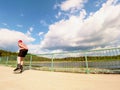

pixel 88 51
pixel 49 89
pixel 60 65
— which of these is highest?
pixel 88 51

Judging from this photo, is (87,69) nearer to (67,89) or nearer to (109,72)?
(109,72)

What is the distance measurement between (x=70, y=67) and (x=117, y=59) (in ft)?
10.4

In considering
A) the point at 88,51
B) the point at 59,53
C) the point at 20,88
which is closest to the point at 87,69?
the point at 88,51

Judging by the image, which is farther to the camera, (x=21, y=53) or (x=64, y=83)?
(x=21, y=53)

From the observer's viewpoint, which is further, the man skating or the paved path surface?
the man skating

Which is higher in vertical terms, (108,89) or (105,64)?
(105,64)

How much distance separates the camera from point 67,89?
414 cm

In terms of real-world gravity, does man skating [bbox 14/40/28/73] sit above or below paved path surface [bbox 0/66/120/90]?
above

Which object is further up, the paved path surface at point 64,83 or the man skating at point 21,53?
the man skating at point 21,53

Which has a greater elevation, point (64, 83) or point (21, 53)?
point (21, 53)

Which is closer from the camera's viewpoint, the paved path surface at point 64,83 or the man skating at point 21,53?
the paved path surface at point 64,83

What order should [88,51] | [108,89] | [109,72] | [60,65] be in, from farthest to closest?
[60,65], [88,51], [109,72], [108,89]

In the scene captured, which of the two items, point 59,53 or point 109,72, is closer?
point 109,72

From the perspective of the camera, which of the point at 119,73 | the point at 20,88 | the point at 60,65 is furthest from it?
the point at 60,65
